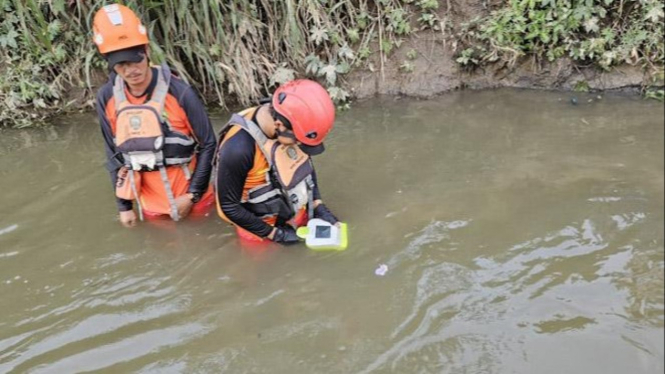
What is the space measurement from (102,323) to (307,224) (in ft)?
4.39

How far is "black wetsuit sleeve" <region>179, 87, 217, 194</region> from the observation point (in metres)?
3.93

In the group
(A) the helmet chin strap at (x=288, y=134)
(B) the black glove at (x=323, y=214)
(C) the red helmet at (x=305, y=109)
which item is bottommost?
(B) the black glove at (x=323, y=214)

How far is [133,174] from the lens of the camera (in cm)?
411

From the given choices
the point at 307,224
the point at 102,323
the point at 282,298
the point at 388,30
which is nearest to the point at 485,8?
the point at 388,30

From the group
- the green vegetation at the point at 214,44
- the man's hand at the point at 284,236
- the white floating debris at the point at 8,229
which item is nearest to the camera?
the man's hand at the point at 284,236

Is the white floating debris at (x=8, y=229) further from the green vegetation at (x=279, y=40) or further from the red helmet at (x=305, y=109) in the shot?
the red helmet at (x=305, y=109)

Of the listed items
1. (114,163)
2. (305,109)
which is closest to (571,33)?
(305,109)

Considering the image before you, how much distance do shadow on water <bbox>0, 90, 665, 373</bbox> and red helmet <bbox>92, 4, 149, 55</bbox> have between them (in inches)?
54.4

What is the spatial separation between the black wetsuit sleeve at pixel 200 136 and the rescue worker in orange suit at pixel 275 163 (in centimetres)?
23

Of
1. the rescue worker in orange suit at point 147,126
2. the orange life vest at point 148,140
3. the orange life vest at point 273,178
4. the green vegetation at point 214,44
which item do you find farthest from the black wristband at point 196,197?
the green vegetation at point 214,44

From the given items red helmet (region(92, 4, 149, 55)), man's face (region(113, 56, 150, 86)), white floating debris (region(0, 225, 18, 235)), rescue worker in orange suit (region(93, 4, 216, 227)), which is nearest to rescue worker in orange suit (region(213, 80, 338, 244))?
rescue worker in orange suit (region(93, 4, 216, 227))

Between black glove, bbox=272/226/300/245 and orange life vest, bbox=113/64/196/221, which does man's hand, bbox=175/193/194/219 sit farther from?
black glove, bbox=272/226/300/245

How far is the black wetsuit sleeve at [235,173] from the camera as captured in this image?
359cm

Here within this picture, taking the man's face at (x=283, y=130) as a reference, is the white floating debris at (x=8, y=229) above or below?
below
